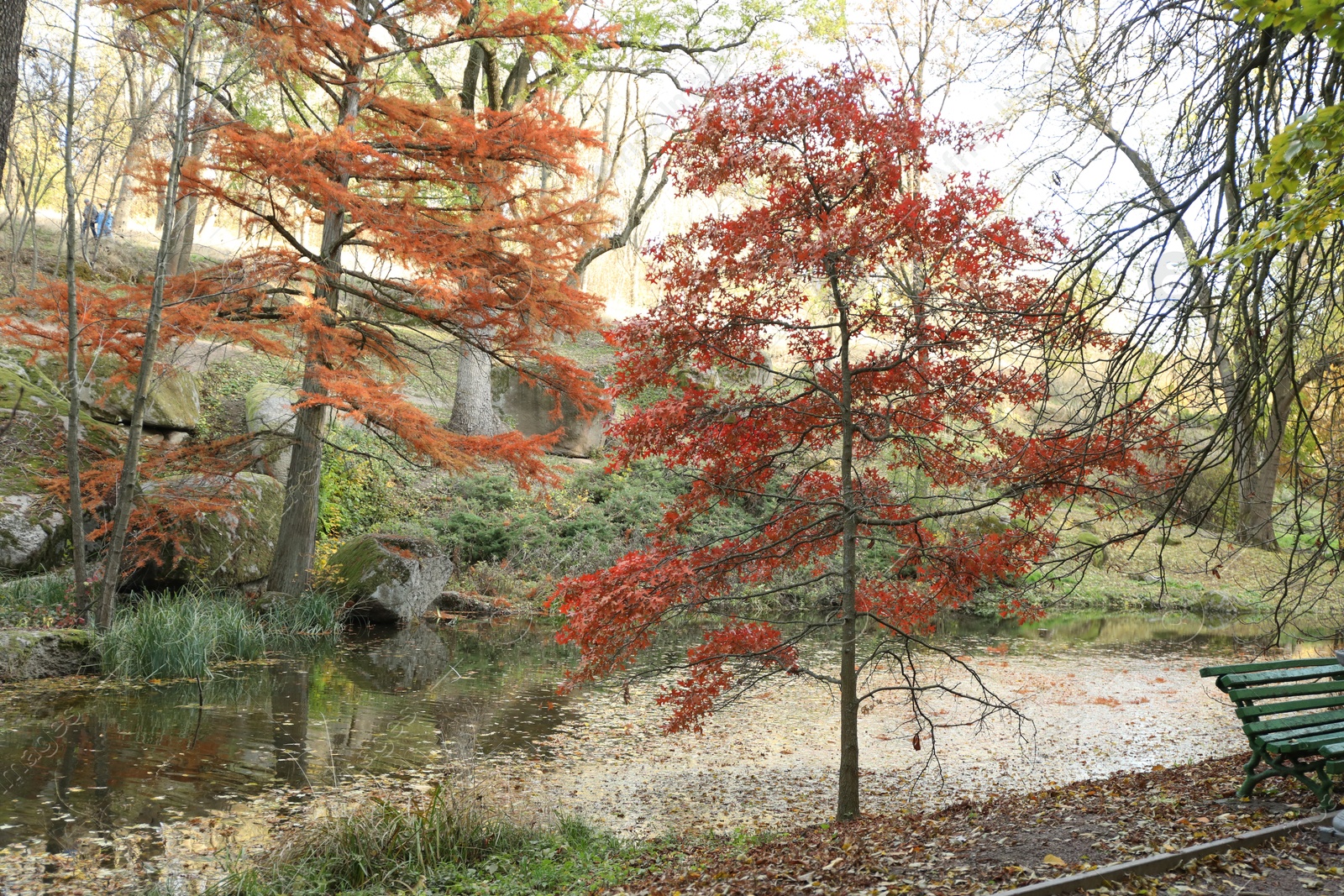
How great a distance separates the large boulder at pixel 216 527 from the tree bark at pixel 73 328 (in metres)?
0.75

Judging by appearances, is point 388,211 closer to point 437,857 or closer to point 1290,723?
point 437,857

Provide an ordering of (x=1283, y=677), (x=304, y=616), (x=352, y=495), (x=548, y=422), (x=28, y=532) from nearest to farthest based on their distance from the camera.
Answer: (x=1283, y=677) → (x=28, y=532) → (x=304, y=616) → (x=352, y=495) → (x=548, y=422)

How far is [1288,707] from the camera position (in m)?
4.86

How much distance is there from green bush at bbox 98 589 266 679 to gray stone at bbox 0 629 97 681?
16cm

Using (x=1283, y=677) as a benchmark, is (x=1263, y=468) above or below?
above

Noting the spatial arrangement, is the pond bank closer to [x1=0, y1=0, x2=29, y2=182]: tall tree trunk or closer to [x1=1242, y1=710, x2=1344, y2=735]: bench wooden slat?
[x1=1242, y1=710, x2=1344, y2=735]: bench wooden slat

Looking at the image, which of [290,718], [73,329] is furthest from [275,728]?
[73,329]

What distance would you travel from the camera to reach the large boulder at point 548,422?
18594 millimetres

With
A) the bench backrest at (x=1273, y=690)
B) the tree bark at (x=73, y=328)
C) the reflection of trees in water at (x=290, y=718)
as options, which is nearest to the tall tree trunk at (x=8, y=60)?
the tree bark at (x=73, y=328)

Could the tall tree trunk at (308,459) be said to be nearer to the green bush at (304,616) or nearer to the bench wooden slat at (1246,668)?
the green bush at (304,616)

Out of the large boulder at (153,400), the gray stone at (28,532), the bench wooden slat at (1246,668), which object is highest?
the large boulder at (153,400)

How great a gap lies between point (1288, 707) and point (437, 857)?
14.6ft

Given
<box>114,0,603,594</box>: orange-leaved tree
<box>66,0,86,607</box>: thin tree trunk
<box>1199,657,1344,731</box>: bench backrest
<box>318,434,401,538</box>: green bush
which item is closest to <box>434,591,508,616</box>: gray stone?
<box>318,434,401,538</box>: green bush

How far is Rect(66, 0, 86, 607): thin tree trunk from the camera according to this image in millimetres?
7707
